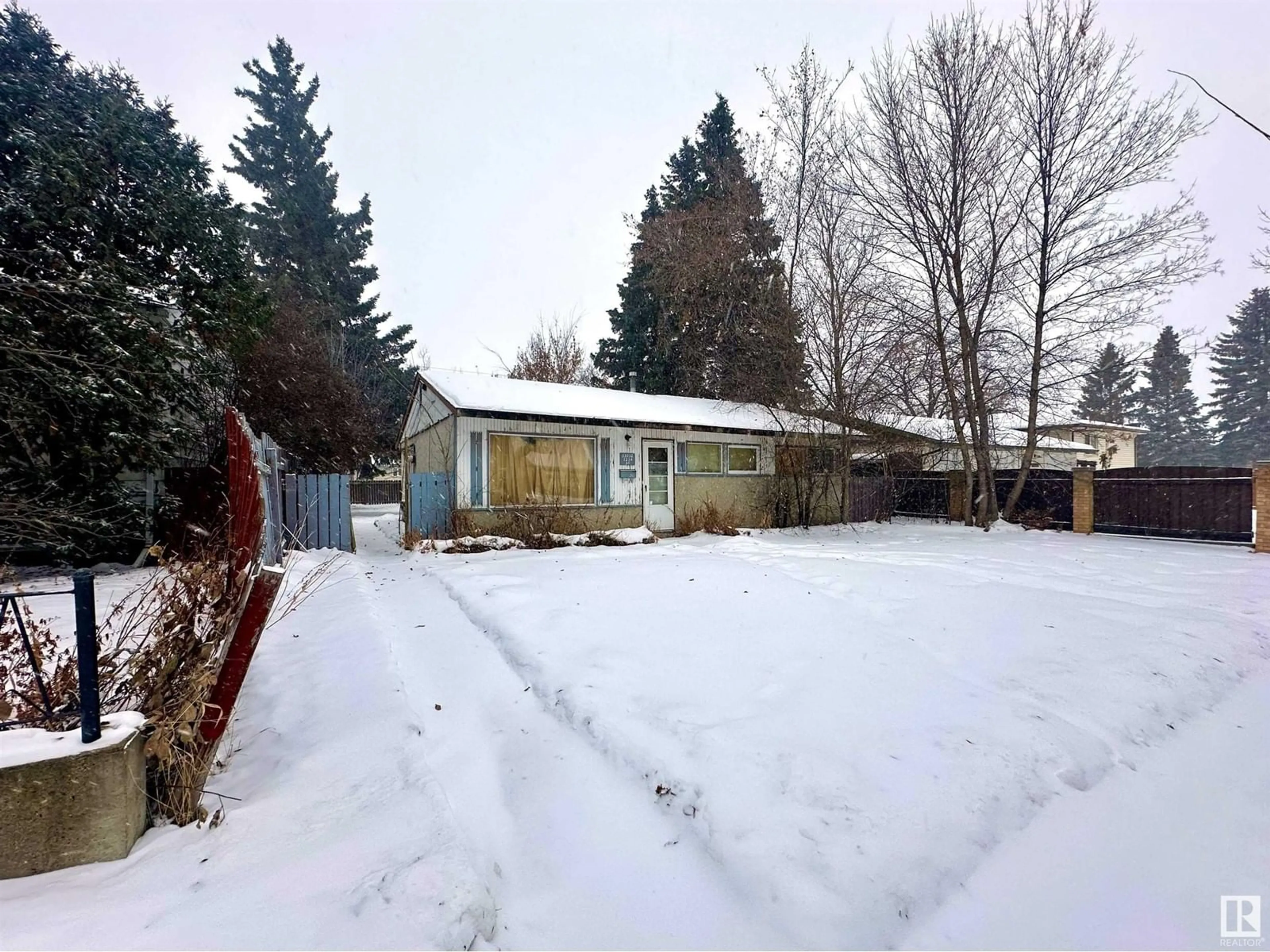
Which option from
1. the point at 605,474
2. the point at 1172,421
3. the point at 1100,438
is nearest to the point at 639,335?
the point at 605,474

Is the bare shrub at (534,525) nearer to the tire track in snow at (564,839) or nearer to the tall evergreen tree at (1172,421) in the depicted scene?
the tire track in snow at (564,839)

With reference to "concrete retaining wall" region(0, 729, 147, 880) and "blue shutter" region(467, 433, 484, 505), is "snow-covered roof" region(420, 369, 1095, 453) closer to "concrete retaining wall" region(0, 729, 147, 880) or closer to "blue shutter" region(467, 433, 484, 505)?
"blue shutter" region(467, 433, 484, 505)

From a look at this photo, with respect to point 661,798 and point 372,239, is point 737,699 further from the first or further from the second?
point 372,239

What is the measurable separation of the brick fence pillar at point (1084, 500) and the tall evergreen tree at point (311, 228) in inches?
981

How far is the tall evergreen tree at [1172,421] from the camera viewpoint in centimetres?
3784

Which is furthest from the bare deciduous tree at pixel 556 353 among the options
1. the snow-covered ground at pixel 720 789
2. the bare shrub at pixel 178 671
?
the bare shrub at pixel 178 671

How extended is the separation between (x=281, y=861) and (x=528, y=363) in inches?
1047

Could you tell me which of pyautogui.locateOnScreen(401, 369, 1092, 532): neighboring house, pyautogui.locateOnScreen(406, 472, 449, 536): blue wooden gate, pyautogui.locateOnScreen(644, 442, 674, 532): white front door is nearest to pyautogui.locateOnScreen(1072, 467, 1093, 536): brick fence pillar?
pyautogui.locateOnScreen(401, 369, 1092, 532): neighboring house

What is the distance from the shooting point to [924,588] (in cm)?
612

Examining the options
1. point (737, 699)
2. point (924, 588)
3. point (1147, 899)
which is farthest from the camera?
point (924, 588)

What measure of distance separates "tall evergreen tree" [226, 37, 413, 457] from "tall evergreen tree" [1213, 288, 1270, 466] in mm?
52521

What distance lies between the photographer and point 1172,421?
38.7 meters

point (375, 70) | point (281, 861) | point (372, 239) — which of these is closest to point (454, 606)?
point (281, 861)

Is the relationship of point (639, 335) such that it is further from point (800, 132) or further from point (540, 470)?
point (540, 470)
